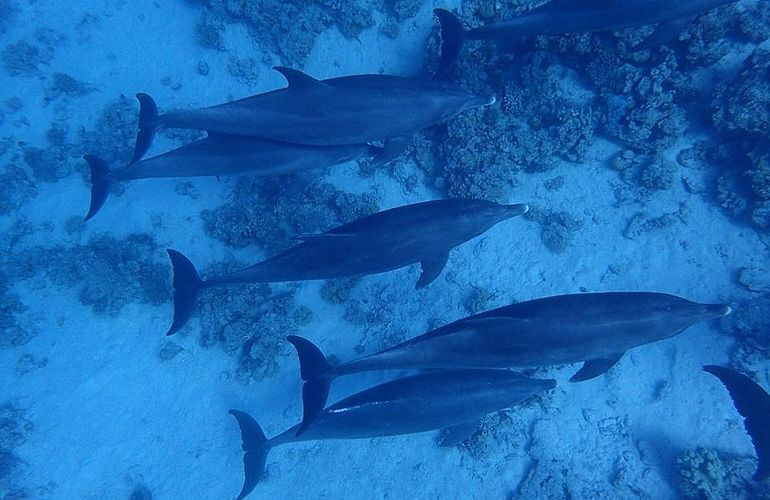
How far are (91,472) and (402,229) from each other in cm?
833

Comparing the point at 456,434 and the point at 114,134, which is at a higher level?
the point at 114,134

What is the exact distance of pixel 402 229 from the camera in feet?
18.3

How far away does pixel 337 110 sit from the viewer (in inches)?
241

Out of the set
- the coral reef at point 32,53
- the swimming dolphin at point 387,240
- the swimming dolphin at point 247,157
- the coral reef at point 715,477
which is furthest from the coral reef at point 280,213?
the coral reef at point 32,53

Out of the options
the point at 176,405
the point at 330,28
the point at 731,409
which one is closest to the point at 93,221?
the point at 176,405

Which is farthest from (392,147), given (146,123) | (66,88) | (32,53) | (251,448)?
(32,53)

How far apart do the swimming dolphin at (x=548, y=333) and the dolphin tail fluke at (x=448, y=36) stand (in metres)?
3.85

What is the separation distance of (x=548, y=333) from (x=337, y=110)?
386cm

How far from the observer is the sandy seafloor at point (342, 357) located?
7613 millimetres

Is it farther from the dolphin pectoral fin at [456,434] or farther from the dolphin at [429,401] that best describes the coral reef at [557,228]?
the dolphin pectoral fin at [456,434]

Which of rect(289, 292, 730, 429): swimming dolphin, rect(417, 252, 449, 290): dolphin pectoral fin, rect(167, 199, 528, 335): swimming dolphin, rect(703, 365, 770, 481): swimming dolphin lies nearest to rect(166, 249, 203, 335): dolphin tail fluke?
rect(167, 199, 528, 335): swimming dolphin

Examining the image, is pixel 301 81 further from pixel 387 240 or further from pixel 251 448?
pixel 251 448

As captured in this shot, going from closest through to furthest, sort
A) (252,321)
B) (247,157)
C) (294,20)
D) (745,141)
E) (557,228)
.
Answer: (247,157) < (745,141) < (557,228) < (252,321) < (294,20)

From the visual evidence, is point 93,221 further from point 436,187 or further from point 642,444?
point 642,444
